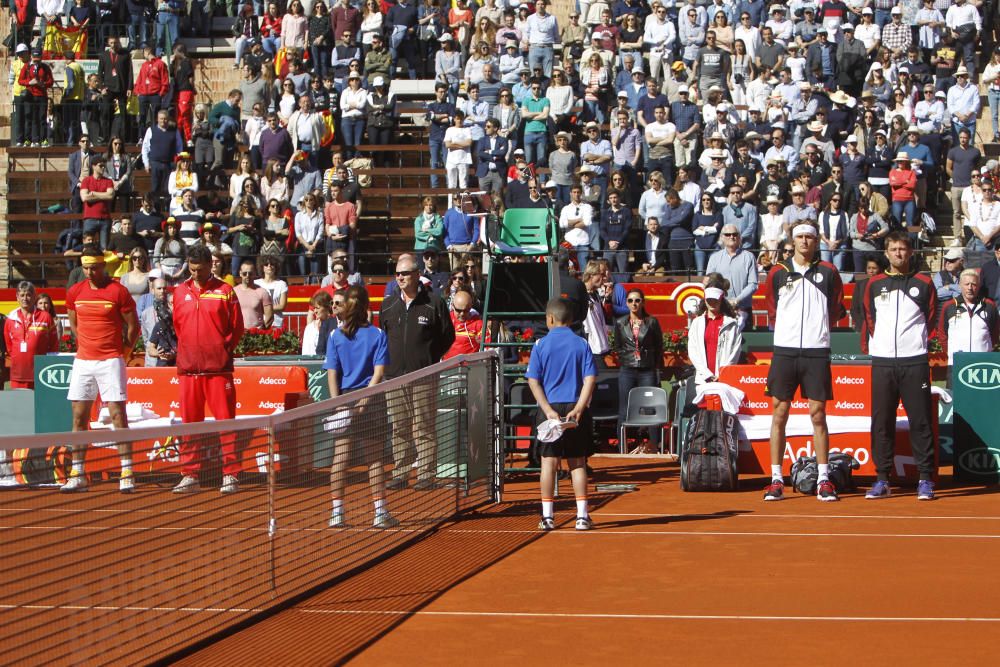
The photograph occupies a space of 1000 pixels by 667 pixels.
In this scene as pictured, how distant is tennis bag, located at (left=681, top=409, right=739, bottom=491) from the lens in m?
12.4

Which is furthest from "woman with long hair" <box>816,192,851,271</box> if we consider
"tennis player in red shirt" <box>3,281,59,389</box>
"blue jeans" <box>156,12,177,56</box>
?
"blue jeans" <box>156,12,177,56</box>

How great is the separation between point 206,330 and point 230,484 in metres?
4.03

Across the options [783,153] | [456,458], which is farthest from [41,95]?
[456,458]

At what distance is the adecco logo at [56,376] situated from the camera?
1460 cm

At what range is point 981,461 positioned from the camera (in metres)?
12.9

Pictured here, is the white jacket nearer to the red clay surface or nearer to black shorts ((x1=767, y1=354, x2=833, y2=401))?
black shorts ((x1=767, y1=354, x2=833, y2=401))

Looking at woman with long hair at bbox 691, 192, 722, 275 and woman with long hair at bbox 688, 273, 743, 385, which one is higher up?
woman with long hair at bbox 691, 192, 722, 275

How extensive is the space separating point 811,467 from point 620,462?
266cm

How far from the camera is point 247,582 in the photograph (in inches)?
305

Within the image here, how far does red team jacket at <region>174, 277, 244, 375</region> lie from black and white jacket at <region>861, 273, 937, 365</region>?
521cm

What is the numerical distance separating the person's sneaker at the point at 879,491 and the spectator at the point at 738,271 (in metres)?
6.36

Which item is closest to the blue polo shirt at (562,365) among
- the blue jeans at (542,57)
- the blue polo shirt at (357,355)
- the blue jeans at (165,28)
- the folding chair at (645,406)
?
the blue polo shirt at (357,355)

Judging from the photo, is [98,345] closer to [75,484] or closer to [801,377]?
[801,377]

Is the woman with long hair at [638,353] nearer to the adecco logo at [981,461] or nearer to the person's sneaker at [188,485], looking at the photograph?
the adecco logo at [981,461]
